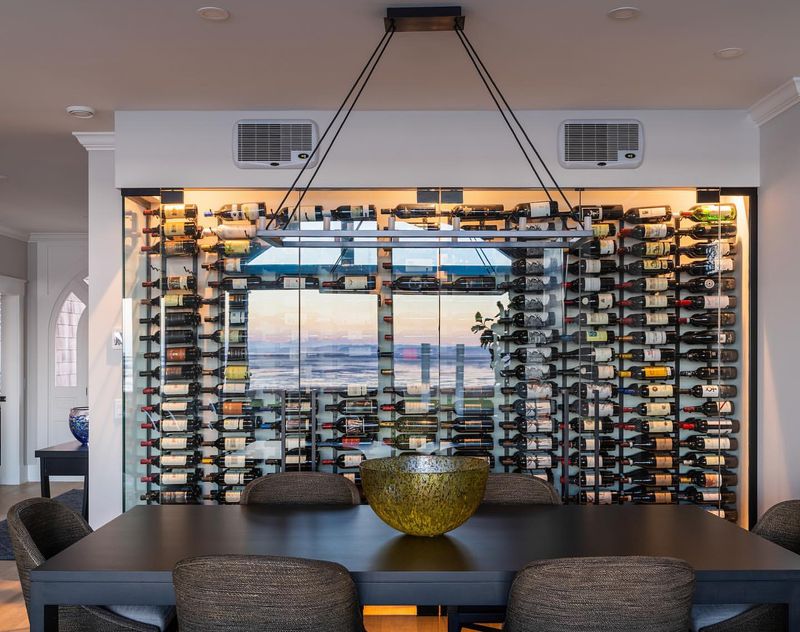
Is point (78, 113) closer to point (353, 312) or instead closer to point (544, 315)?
point (353, 312)

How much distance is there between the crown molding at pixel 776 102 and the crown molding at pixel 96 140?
12.7 feet

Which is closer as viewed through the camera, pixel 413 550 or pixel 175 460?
pixel 413 550

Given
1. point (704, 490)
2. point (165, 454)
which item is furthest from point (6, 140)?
point (704, 490)

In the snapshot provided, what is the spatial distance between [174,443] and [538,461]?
215cm

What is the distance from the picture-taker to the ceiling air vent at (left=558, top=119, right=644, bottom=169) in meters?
4.55

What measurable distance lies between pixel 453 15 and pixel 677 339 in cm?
250

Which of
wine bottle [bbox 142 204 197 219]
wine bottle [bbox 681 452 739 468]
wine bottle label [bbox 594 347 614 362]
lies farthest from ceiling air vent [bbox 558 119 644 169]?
wine bottle [bbox 142 204 197 219]

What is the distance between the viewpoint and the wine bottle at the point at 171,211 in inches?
182

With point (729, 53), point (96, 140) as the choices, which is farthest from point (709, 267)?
point (96, 140)

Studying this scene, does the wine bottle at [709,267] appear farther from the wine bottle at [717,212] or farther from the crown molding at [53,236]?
the crown molding at [53,236]

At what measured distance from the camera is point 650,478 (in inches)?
183

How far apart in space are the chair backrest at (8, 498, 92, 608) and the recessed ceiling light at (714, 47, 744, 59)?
339cm

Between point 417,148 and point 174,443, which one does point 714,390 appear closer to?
point 417,148

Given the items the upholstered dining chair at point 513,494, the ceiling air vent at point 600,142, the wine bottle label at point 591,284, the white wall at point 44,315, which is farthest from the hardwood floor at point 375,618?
the white wall at point 44,315
